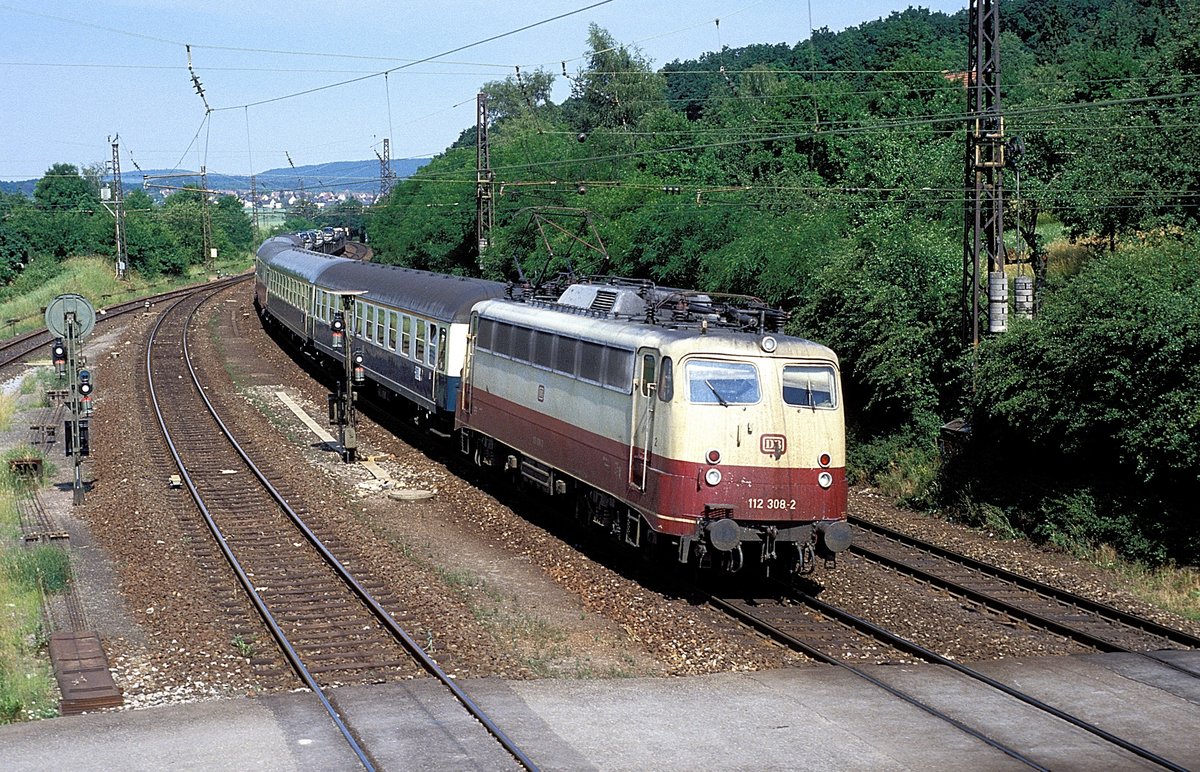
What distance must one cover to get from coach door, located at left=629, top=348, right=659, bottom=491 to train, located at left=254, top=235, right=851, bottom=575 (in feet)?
0.08

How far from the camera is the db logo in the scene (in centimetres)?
1523

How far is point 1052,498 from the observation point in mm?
19703

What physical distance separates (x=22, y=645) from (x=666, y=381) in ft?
25.8

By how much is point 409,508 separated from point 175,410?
13205 mm

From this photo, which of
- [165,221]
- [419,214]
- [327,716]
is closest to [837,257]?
[327,716]

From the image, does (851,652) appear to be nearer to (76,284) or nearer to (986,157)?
(986,157)

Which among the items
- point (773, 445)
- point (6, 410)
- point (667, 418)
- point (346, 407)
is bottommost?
point (6, 410)

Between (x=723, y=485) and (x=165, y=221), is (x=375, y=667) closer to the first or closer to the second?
(x=723, y=485)

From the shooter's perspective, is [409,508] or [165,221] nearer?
[409,508]

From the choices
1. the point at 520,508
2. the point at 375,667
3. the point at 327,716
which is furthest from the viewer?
the point at 520,508

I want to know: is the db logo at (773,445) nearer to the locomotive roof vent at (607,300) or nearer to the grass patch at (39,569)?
the locomotive roof vent at (607,300)

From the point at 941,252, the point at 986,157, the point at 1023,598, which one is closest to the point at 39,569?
the point at 1023,598

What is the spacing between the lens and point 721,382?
1535 centimetres

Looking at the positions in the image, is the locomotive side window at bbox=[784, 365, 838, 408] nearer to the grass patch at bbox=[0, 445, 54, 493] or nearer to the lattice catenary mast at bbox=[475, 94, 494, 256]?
the grass patch at bbox=[0, 445, 54, 493]
